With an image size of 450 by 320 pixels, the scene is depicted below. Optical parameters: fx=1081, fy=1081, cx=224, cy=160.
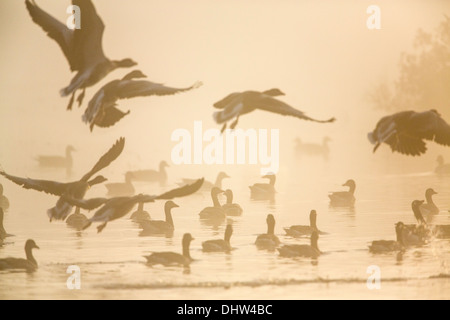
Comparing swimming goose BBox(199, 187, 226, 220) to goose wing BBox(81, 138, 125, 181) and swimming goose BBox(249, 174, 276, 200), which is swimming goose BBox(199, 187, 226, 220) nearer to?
swimming goose BBox(249, 174, 276, 200)

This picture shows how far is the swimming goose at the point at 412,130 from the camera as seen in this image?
1452cm

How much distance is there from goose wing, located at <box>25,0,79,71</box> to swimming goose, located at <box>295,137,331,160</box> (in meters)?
28.6

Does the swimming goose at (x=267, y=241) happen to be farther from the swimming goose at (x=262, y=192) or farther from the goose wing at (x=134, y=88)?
the swimming goose at (x=262, y=192)

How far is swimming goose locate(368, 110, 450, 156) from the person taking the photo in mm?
14516

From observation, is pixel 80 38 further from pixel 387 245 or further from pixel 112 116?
pixel 387 245

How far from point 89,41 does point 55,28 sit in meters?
0.51

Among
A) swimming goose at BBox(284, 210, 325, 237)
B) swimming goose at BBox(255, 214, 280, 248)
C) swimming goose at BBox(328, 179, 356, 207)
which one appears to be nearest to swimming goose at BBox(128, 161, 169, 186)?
swimming goose at BBox(328, 179, 356, 207)

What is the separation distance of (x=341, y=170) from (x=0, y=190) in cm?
1373

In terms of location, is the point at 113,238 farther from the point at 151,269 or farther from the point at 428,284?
the point at 428,284

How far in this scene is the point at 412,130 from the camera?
582 inches

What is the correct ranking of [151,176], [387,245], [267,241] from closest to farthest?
[387,245] → [267,241] → [151,176]

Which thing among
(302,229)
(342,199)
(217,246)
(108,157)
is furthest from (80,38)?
(342,199)

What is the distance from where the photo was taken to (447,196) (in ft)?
92.7

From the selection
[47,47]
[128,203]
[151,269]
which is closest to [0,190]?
[151,269]
